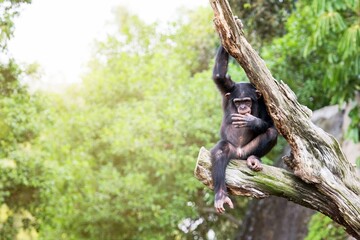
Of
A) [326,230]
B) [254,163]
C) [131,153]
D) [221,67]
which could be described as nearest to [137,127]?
[131,153]

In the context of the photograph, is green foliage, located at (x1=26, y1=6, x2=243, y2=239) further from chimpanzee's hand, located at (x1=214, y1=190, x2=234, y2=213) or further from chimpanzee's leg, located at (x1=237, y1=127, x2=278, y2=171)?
chimpanzee's hand, located at (x1=214, y1=190, x2=234, y2=213)

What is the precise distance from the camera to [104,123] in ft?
50.2

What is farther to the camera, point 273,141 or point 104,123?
point 104,123

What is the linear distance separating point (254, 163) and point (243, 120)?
469mm

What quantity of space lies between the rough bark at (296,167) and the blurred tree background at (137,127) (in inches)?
134

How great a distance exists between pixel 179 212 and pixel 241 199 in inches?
160

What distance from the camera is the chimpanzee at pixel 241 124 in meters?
5.71

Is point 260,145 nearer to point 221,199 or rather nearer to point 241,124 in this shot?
point 241,124

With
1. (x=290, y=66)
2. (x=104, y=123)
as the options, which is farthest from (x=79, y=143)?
(x=290, y=66)

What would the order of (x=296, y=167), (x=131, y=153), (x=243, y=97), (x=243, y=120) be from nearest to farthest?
1. (x=296, y=167)
2. (x=243, y=120)
3. (x=243, y=97)
4. (x=131, y=153)

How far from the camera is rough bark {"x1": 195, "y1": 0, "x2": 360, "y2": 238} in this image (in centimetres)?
517

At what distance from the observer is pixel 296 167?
532 cm

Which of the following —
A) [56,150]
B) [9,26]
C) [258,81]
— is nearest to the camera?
[258,81]

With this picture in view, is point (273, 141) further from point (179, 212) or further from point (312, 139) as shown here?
point (179, 212)
